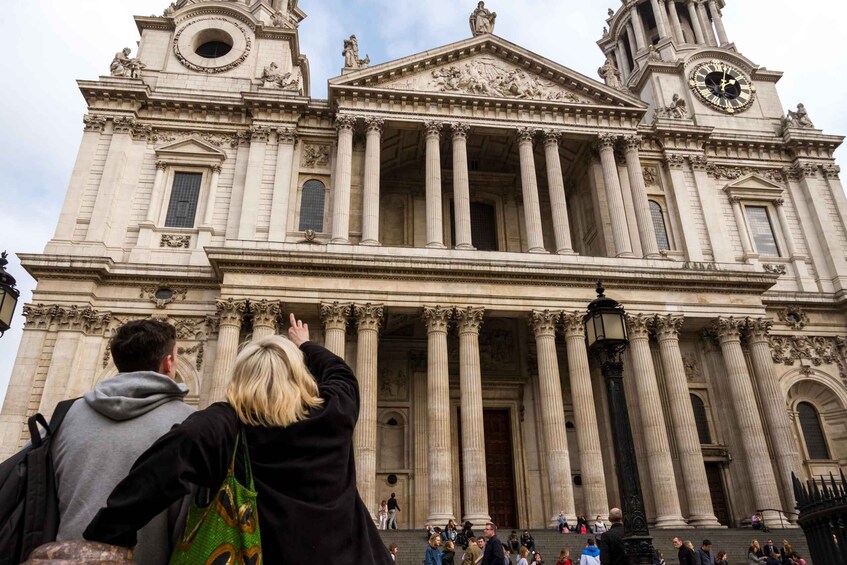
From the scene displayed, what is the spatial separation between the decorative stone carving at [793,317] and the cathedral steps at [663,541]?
1047 cm

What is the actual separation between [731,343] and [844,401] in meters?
7.21

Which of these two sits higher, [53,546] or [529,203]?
[529,203]

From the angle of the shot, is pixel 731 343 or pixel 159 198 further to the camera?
pixel 159 198

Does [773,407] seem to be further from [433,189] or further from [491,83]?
[491,83]

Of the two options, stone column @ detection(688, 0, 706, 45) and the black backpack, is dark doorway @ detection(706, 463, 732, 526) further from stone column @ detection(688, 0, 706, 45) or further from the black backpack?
stone column @ detection(688, 0, 706, 45)

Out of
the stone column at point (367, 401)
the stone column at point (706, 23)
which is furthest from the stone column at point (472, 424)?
the stone column at point (706, 23)

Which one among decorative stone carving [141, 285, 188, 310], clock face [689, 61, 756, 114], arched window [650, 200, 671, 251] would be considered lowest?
decorative stone carving [141, 285, 188, 310]

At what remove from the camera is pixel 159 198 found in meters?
27.3

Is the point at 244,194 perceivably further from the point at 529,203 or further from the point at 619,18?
the point at 619,18

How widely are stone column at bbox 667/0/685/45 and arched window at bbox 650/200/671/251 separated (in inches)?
611

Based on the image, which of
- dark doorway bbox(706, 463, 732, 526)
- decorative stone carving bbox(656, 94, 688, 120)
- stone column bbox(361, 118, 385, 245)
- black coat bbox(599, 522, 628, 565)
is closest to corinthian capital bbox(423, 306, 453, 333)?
stone column bbox(361, 118, 385, 245)

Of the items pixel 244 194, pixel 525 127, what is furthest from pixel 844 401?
pixel 244 194

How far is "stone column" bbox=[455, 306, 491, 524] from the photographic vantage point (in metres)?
20.7

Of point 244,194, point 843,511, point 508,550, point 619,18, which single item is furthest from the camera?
point 619,18
